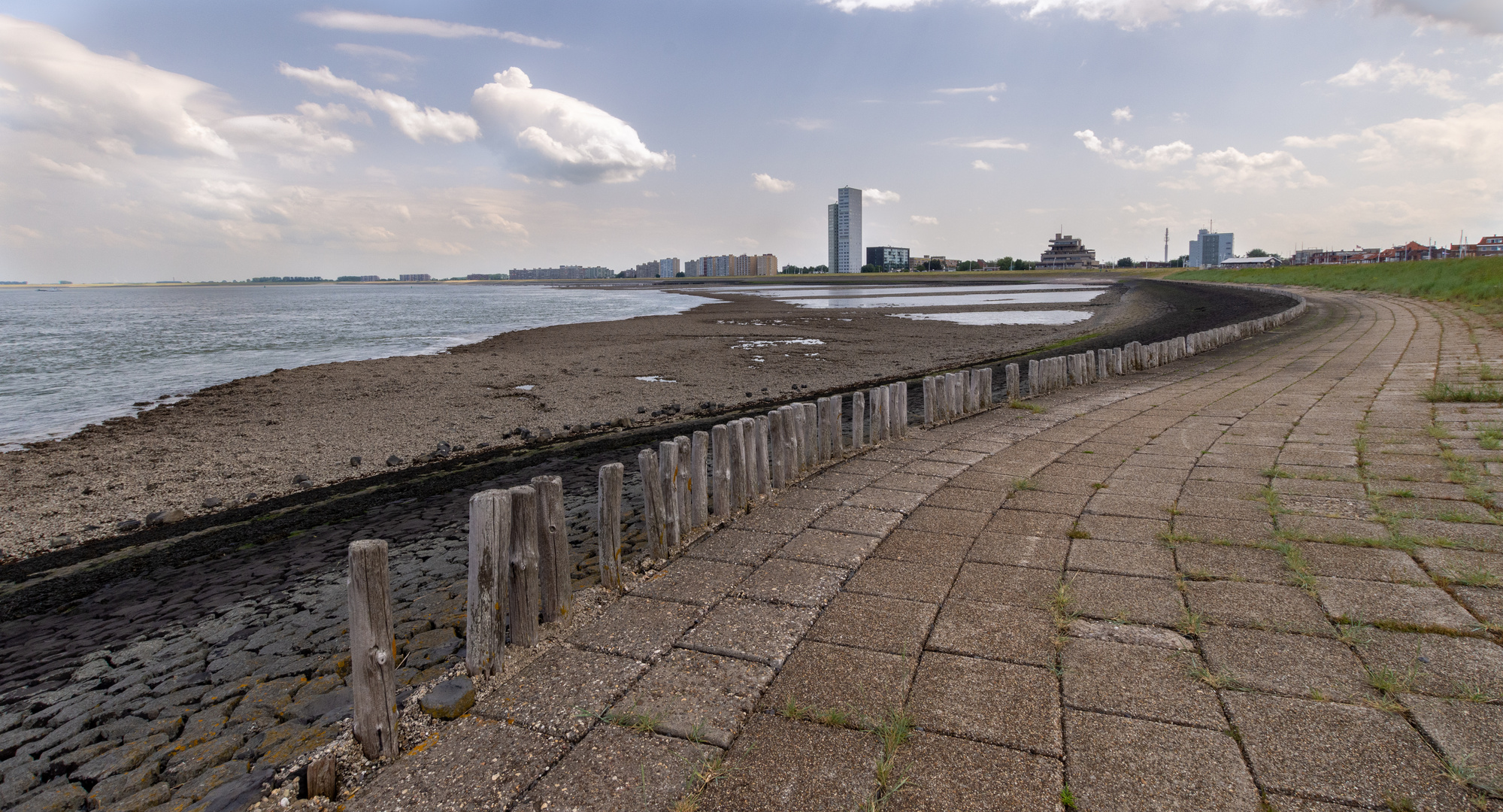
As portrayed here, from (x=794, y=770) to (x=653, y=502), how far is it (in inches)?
96.2

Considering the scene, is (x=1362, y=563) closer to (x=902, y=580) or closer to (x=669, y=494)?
(x=902, y=580)

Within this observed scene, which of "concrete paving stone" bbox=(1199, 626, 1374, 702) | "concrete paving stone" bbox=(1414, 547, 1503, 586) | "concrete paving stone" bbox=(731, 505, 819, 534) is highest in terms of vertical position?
"concrete paving stone" bbox=(1414, 547, 1503, 586)

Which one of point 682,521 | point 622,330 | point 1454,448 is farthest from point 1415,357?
point 622,330

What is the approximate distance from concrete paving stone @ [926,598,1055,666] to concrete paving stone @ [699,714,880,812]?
898 mm

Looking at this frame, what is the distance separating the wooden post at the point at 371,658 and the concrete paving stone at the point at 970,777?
2.06m

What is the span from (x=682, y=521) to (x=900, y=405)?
3.84m

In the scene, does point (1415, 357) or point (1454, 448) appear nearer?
point (1454, 448)

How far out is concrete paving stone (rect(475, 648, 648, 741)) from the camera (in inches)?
123

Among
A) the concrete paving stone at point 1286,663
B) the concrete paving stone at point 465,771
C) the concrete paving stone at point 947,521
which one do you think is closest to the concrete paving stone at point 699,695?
→ the concrete paving stone at point 465,771

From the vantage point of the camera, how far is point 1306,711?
9.58 feet

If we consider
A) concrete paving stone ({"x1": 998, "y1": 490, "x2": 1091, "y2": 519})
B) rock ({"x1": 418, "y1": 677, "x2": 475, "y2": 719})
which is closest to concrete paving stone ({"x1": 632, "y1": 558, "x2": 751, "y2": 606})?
rock ({"x1": 418, "y1": 677, "x2": 475, "y2": 719})

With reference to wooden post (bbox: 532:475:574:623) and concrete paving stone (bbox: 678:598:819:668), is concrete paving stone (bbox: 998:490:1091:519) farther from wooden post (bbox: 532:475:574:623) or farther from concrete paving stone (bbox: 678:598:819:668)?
wooden post (bbox: 532:475:574:623)

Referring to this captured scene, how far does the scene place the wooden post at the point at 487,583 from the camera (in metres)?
3.49

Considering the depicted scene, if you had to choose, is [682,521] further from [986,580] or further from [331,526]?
[331,526]
